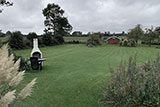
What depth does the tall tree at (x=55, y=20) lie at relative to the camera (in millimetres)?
33469

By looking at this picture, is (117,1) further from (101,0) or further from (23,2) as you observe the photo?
(23,2)

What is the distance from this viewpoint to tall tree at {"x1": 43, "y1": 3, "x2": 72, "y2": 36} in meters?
33.5

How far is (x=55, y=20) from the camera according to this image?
3378 cm

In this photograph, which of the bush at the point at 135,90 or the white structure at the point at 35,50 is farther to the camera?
the white structure at the point at 35,50

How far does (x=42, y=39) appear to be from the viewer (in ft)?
94.1

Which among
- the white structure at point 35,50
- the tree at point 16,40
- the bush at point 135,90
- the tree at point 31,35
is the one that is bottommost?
the bush at point 135,90

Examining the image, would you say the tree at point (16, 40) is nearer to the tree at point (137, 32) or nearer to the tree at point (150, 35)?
the tree at point (137, 32)

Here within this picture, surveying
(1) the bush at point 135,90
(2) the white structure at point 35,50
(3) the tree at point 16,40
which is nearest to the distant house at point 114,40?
(3) the tree at point 16,40

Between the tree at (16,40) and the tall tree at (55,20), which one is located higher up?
the tall tree at (55,20)

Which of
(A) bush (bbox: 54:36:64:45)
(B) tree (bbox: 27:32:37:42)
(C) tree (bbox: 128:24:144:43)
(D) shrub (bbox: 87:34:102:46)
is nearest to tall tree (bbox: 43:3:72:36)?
(A) bush (bbox: 54:36:64:45)

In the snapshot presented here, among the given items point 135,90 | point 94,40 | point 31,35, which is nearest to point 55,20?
point 31,35

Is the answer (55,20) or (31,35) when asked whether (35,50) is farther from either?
(55,20)

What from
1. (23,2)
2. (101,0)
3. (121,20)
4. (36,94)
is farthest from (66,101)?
(121,20)

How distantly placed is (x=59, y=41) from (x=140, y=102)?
1254 inches
